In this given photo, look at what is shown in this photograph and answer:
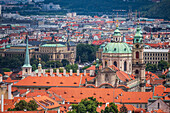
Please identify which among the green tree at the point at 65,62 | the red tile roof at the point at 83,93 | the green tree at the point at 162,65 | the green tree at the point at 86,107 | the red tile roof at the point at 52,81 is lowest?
the green tree at the point at 65,62

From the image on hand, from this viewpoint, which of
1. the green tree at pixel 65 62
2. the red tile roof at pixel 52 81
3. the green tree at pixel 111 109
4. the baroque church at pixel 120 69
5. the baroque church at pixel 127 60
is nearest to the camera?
the green tree at pixel 111 109

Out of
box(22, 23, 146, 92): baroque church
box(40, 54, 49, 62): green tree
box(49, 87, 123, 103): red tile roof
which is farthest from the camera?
box(40, 54, 49, 62): green tree

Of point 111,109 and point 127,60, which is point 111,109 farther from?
point 127,60

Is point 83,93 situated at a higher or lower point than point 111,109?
lower

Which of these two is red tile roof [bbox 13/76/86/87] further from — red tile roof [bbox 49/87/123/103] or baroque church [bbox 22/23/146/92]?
red tile roof [bbox 49/87/123/103]

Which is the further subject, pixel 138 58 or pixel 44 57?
pixel 44 57

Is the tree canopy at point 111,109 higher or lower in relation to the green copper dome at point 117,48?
lower

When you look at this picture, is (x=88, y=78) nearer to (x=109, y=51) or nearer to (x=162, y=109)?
(x=109, y=51)

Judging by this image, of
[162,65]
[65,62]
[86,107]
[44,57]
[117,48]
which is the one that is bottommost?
[44,57]

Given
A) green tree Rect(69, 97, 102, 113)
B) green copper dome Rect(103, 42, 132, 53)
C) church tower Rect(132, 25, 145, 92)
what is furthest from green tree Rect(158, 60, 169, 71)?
green tree Rect(69, 97, 102, 113)

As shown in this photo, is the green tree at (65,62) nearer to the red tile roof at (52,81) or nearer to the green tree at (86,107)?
the red tile roof at (52,81)

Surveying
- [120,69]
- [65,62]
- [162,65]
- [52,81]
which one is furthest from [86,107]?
[65,62]

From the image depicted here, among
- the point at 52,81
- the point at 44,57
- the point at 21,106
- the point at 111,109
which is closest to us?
the point at 21,106

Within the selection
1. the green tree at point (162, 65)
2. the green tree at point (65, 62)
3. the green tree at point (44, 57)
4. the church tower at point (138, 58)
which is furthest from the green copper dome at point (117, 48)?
the green tree at point (44, 57)
